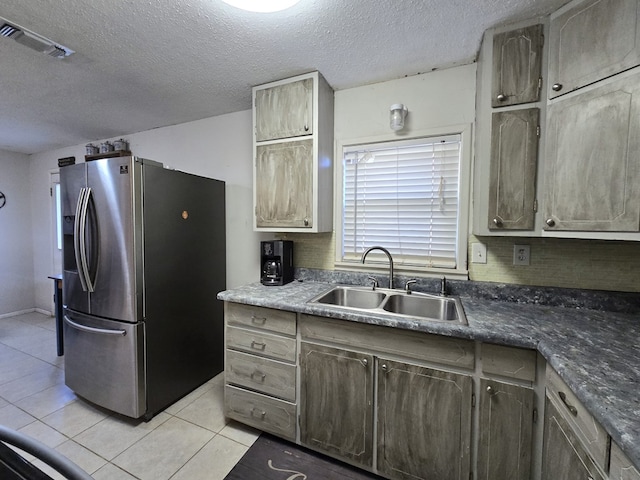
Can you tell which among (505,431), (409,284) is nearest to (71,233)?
(409,284)

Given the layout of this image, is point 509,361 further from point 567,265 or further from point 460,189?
point 460,189

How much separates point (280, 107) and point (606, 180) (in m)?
1.81

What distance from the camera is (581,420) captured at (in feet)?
2.77

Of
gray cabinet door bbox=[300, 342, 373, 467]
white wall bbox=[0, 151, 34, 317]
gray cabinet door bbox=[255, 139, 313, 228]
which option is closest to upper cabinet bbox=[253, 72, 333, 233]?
gray cabinet door bbox=[255, 139, 313, 228]

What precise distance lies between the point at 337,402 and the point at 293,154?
1561mm

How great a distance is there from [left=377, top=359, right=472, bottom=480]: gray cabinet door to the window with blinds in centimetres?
79

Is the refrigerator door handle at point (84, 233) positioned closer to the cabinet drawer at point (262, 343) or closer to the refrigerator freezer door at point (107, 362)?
the refrigerator freezer door at point (107, 362)

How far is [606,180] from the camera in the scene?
3.79 feet

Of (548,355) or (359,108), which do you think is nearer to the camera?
(548,355)

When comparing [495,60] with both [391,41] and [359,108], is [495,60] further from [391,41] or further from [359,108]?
[359,108]

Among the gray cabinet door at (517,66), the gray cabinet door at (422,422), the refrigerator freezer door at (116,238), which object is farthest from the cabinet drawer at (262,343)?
the gray cabinet door at (517,66)

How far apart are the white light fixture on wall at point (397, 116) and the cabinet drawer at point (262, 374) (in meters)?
1.67

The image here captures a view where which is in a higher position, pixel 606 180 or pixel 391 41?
pixel 391 41

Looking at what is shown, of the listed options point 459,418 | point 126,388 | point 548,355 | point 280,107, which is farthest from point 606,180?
point 126,388
